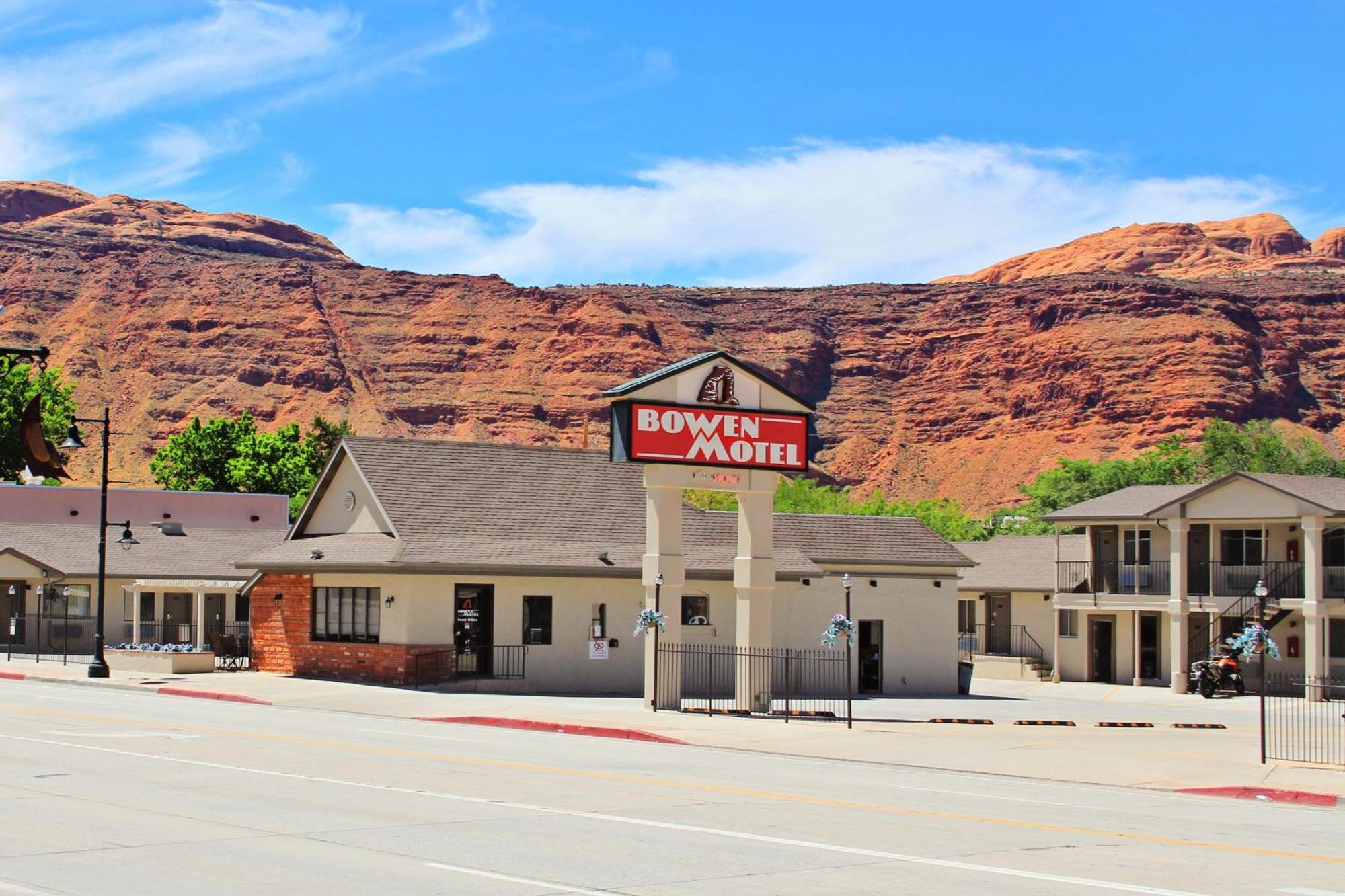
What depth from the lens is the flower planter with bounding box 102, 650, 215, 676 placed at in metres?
41.2

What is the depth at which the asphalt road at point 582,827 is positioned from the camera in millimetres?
11664

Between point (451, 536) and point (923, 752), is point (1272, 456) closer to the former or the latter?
point (451, 536)

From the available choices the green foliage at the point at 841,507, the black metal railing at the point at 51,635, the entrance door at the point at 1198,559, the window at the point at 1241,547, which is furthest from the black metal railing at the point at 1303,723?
the green foliage at the point at 841,507

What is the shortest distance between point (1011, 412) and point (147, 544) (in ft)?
370

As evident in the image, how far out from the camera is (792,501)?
95.6 meters

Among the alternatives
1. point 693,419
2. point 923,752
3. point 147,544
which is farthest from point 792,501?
point 923,752

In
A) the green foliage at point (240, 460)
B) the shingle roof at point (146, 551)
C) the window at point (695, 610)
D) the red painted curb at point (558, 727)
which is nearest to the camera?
the red painted curb at point (558, 727)

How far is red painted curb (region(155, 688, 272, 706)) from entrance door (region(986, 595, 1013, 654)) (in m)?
34.4

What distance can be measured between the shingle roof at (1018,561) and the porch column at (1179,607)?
22.0 ft

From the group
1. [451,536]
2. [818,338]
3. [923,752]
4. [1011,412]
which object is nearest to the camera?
[923,752]

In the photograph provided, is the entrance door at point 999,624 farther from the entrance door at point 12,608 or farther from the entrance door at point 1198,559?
the entrance door at point 12,608

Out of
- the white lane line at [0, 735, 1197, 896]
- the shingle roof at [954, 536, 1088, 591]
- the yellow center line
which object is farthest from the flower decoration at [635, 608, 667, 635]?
the shingle roof at [954, 536, 1088, 591]

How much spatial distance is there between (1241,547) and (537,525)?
24648 millimetres

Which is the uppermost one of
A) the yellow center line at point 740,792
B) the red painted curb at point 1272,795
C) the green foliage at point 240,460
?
the green foliage at point 240,460
